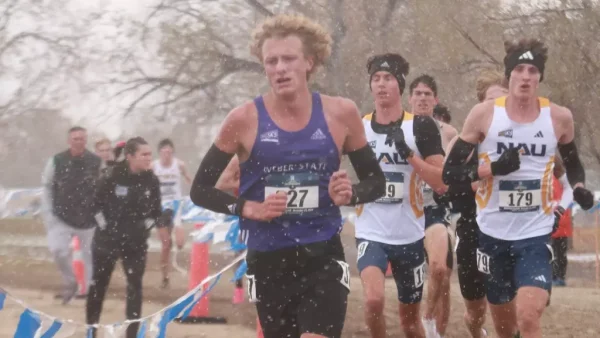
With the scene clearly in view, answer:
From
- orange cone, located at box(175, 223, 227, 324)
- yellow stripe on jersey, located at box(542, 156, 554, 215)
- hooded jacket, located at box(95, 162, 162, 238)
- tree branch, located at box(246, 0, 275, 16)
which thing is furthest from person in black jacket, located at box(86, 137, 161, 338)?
tree branch, located at box(246, 0, 275, 16)

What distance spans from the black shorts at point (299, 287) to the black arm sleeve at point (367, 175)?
249 mm

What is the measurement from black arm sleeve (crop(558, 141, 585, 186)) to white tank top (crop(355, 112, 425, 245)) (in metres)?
0.93

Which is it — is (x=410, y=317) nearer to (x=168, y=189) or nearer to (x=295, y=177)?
(x=295, y=177)

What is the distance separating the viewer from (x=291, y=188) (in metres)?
3.84

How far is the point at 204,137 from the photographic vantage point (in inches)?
703

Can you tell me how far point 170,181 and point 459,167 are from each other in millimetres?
7052

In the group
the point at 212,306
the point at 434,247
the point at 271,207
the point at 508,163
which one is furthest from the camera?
the point at 212,306

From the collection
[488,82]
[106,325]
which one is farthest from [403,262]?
[106,325]

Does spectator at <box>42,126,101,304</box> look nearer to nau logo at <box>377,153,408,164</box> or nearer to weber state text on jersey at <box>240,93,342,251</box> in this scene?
nau logo at <box>377,153,408,164</box>

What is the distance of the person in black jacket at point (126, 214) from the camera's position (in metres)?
7.17

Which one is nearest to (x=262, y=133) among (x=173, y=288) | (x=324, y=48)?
(x=324, y=48)

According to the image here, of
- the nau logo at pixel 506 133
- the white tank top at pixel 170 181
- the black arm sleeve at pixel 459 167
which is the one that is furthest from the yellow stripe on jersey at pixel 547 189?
the white tank top at pixel 170 181

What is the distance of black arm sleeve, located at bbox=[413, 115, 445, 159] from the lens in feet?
19.6

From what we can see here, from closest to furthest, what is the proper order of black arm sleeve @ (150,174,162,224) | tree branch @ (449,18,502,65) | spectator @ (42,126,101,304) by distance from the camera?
black arm sleeve @ (150,174,162,224) → spectator @ (42,126,101,304) → tree branch @ (449,18,502,65)
